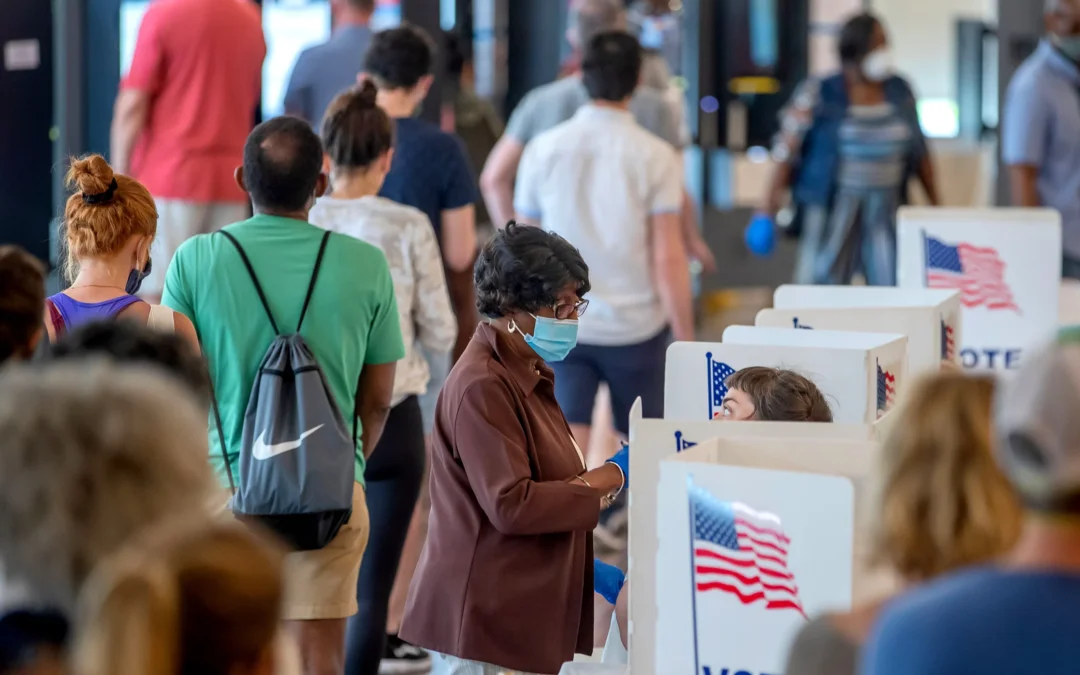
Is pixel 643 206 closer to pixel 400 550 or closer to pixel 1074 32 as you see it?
pixel 400 550

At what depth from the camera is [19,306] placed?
6.89ft

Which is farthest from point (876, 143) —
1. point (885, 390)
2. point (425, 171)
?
point (885, 390)

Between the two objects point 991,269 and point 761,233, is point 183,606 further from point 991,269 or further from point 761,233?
point 761,233

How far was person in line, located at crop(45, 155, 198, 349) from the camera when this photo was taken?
2.81 metres

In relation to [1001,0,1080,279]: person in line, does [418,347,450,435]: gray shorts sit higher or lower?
lower

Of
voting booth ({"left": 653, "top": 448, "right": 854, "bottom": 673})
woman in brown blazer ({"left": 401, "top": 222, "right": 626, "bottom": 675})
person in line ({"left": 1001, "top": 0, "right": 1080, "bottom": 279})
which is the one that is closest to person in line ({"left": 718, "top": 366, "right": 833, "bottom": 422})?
woman in brown blazer ({"left": 401, "top": 222, "right": 626, "bottom": 675})

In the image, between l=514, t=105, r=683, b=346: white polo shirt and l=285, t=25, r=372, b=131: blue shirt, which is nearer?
l=514, t=105, r=683, b=346: white polo shirt

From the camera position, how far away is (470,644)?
9.38ft

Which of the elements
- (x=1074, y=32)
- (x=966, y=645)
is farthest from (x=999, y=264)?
(x=966, y=645)

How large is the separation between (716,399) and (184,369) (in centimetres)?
132

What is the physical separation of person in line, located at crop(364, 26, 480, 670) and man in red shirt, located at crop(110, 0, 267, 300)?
757mm

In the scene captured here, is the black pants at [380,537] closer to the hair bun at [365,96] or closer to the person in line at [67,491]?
the hair bun at [365,96]

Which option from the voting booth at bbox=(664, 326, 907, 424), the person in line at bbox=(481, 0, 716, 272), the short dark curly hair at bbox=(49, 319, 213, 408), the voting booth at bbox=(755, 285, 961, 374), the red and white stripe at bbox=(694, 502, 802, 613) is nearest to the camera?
the short dark curly hair at bbox=(49, 319, 213, 408)

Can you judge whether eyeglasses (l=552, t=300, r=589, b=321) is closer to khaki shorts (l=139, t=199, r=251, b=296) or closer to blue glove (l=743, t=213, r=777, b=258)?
khaki shorts (l=139, t=199, r=251, b=296)
